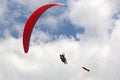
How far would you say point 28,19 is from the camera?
95875 millimetres

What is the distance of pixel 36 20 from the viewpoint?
9644 cm

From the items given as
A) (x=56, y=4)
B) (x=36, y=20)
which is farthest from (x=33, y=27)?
(x=56, y=4)

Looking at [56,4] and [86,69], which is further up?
[56,4]

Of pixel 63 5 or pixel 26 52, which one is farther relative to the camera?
pixel 26 52

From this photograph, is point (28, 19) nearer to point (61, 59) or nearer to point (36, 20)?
point (36, 20)

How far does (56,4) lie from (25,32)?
8.76 metres

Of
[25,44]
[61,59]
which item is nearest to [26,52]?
[25,44]

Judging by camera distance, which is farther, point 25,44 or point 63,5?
point 25,44

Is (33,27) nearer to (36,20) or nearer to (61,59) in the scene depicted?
(36,20)

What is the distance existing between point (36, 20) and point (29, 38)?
3821 mm

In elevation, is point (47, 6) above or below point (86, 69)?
above

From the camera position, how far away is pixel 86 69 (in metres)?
96.0

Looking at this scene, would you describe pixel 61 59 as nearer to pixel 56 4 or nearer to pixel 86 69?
pixel 86 69

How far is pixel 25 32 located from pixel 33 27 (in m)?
1.89
